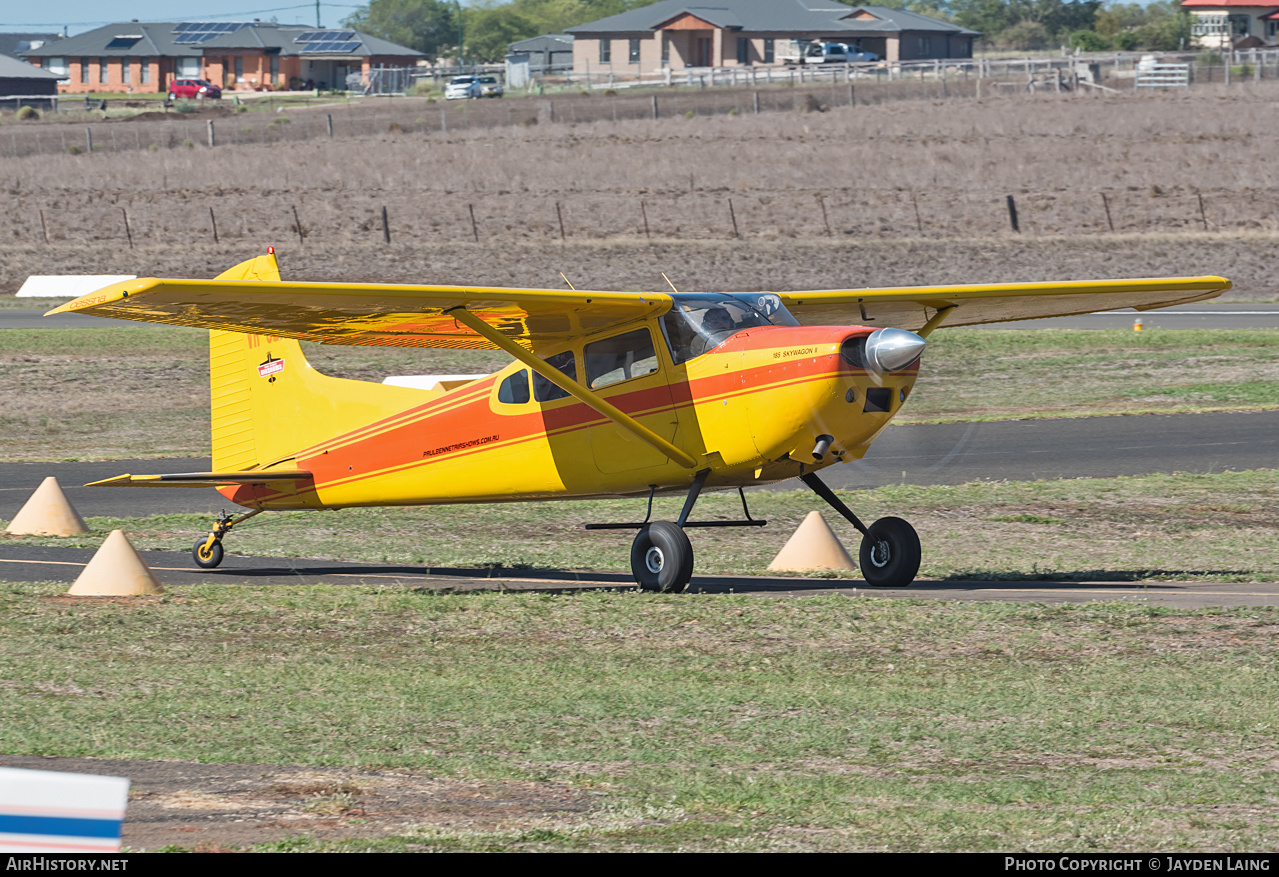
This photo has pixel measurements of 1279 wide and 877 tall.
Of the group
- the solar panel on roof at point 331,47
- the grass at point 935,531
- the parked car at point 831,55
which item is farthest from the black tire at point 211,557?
the solar panel on roof at point 331,47

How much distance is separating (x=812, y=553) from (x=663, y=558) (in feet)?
8.83

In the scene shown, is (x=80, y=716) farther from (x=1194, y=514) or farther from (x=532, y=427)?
(x=1194, y=514)

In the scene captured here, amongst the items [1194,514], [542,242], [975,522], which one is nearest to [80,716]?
[975,522]

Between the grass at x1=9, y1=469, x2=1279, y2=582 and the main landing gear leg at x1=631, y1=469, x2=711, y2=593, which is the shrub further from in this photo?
the main landing gear leg at x1=631, y1=469, x2=711, y2=593

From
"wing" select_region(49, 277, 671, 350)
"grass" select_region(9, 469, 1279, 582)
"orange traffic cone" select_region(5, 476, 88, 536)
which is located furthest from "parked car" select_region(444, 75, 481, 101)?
"wing" select_region(49, 277, 671, 350)

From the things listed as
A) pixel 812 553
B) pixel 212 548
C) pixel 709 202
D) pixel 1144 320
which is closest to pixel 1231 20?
pixel 709 202

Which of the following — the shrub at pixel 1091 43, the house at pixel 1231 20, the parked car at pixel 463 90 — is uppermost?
the house at pixel 1231 20

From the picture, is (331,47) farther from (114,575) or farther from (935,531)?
(114,575)

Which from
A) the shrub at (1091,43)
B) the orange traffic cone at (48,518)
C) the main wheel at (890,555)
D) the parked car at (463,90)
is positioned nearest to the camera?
the main wheel at (890,555)

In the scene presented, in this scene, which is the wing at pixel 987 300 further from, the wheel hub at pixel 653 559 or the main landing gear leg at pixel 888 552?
the wheel hub at pixel 653 559

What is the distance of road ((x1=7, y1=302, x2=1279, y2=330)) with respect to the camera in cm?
3759

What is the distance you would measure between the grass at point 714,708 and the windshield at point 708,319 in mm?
2240

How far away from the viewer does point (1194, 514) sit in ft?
60.0

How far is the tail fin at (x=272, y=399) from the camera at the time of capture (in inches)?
619
